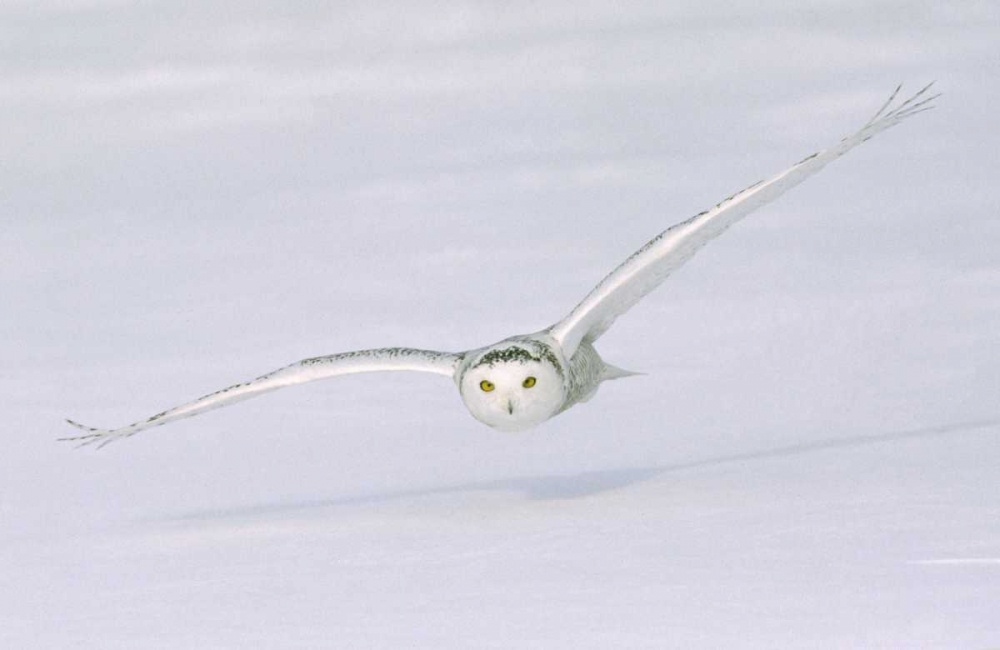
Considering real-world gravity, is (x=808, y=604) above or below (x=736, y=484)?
below

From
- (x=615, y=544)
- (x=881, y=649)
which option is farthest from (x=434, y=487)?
(x=881, y=649)

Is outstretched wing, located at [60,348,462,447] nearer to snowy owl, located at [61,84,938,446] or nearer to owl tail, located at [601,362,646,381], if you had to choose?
snowy owl, located at [61,84,938,446]

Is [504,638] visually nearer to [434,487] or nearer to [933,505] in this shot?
[933,505]

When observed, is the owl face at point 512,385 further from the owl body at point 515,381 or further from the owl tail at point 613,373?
the owl tail at point 613,373

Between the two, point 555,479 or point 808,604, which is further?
point 555,479

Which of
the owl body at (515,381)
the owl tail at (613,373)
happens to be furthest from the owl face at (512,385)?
the owl tail at (613,373)

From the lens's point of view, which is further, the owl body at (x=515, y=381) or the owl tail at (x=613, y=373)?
the owl tail at (x=613, y=373)

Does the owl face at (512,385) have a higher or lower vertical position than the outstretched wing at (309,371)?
lower
